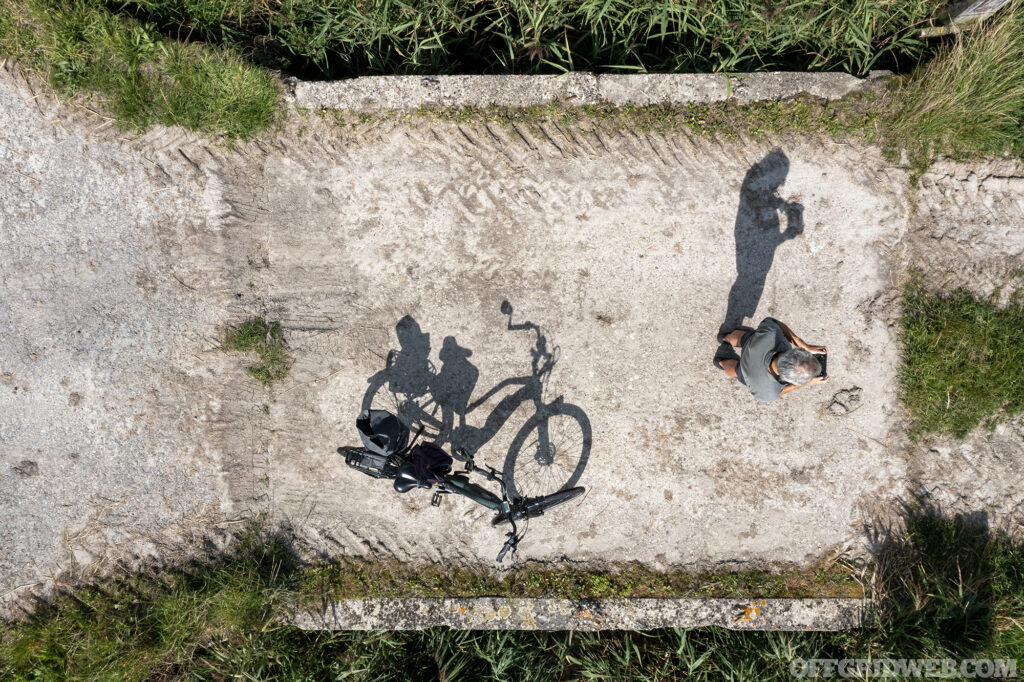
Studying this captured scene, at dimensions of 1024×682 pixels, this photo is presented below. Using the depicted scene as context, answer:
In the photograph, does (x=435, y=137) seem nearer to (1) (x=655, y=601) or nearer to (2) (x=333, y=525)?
(2) (x=333, y=525)

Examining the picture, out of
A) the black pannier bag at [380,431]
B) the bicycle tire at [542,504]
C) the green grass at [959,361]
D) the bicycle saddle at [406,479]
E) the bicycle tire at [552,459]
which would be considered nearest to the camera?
the bicycle saddle at [406,479]

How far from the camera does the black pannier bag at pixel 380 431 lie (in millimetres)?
3551

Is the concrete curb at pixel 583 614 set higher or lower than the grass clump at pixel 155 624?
higher

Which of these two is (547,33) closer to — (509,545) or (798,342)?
(798,342)

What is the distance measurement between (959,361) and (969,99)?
1.97 m

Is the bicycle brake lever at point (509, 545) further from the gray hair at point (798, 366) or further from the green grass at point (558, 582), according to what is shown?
the gray hair at point (798, 366)

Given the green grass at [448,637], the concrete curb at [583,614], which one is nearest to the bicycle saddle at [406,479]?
the concrete curb at [583,614]

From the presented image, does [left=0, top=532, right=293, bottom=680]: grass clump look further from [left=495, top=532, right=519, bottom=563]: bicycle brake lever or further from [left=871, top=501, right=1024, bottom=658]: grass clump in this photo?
[left=871, top=501, right=1024, bottom=658]: grass clump

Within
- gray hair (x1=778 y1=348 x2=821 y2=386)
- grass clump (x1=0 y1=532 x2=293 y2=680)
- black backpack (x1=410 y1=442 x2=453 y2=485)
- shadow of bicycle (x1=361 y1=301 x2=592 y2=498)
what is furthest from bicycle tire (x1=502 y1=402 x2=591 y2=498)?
grass clump (x1=0 y1=532 x2=293 y2=680)

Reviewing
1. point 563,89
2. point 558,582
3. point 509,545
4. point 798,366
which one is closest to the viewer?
point 798,366

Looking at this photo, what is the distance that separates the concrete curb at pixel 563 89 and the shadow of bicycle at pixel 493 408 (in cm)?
168

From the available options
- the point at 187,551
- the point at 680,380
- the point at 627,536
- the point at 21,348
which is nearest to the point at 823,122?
the point at 680,380

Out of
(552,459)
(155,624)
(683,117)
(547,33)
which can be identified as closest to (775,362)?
(552,459)

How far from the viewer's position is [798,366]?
3.18 meters
